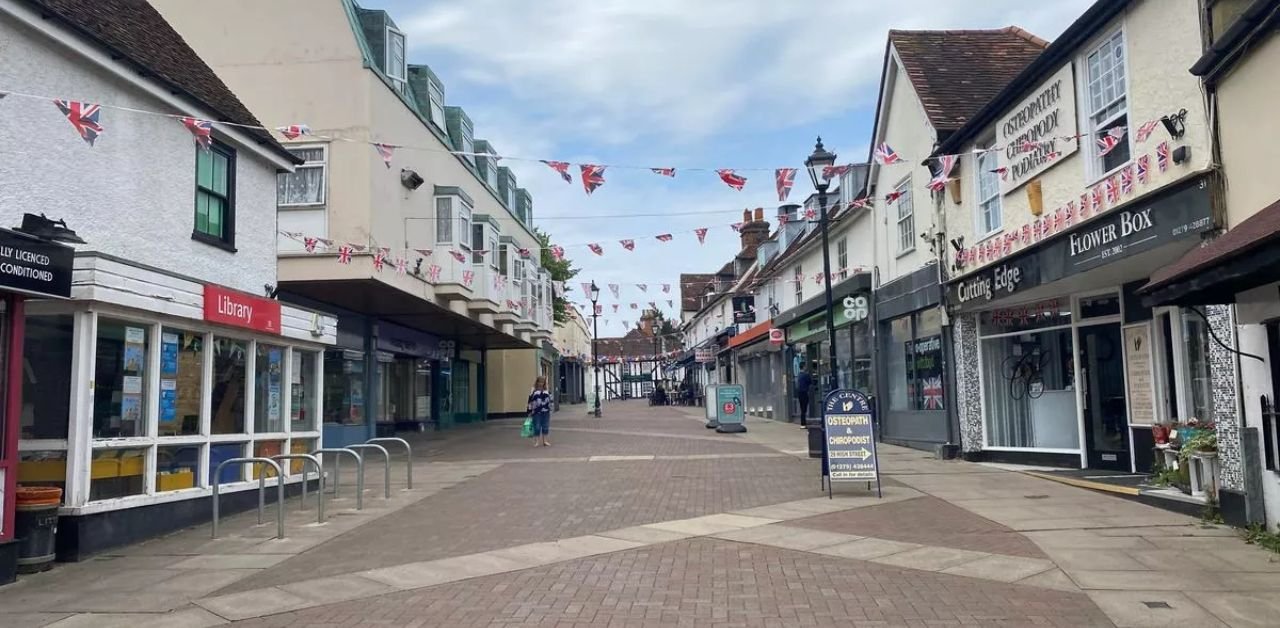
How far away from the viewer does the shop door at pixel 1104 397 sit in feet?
41.3

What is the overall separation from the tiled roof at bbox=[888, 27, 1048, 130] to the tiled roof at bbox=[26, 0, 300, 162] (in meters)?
11.2

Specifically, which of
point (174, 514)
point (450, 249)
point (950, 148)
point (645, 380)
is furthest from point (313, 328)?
point (645, 380)

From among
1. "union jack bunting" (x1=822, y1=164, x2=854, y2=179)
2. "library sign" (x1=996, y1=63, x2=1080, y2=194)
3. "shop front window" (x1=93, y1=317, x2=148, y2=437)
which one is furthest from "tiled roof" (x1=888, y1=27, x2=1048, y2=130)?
"shop front window" (x1=93, y1=317, x2=148, y2=437)

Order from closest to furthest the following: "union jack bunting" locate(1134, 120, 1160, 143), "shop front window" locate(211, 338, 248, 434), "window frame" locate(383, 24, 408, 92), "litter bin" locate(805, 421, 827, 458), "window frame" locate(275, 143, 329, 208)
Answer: "union jack bunting" locate(1134, 120, 1160, 143)
"shop front window" locate(211, 338, 248, 434)
"litter bin" locate(805, 421, 827, 458)
"window frame" locate(275, 143, 329, 208)
"window frame" locate(383, 24, 408, 92)

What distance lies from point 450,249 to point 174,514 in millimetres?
12922

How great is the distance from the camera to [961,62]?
17.8 metres

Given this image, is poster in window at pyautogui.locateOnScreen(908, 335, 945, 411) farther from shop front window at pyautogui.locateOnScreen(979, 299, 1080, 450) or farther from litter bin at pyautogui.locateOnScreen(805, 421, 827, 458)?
litter bin at pyautogui.locateOnScreen(805, 421, 827, 458)

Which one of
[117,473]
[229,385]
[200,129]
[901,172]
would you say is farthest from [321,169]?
[901,172]

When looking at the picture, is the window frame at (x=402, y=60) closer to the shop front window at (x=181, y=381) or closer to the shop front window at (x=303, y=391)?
the shop front window at (x=303, y=391)

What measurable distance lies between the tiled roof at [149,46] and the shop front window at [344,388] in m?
9.24

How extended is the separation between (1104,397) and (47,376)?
1291 centimetres

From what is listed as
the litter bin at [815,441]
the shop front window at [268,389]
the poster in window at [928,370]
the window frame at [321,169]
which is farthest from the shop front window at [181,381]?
the poster in window at [928,370]

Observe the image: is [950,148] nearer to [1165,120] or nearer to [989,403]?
[989,403]

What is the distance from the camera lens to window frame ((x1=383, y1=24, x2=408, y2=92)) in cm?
2005
